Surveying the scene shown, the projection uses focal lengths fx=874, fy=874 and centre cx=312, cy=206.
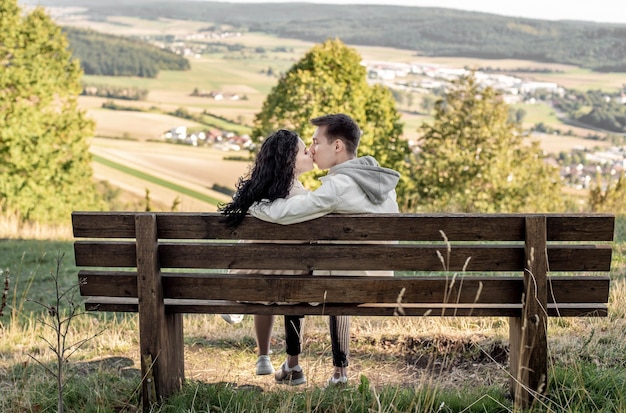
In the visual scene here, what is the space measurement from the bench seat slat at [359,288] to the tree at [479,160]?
24656 mm

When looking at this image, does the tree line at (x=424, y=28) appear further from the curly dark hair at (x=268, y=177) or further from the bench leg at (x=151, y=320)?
the bench leg at (x=151, y=320)

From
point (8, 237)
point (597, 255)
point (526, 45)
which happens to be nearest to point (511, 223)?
point (597, 255)

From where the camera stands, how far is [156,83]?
63.7m

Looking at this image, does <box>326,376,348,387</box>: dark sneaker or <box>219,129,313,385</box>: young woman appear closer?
<box>219,129,313,385</box>: young woman

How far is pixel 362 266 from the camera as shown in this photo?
14.4 ft

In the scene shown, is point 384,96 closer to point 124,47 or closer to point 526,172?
point 526,172

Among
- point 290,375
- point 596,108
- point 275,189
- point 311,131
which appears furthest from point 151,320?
point 596,108

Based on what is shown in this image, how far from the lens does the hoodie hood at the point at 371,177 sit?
15.6 ft

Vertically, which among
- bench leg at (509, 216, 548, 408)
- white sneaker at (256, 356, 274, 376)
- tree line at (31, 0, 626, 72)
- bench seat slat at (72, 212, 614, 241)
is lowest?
white sneaker at (256, 356, 274, 376)

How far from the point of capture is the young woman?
4.59m

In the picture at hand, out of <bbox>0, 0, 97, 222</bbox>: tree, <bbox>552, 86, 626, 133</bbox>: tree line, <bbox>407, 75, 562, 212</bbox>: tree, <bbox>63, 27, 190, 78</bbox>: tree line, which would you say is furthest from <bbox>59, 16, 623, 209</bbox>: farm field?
<bbox>0, 0, 97, 222</bbox>: tree

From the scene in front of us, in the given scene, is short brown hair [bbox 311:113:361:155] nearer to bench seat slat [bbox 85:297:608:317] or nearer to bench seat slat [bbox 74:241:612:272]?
bench seat slat [bbox 74:241:612:272]

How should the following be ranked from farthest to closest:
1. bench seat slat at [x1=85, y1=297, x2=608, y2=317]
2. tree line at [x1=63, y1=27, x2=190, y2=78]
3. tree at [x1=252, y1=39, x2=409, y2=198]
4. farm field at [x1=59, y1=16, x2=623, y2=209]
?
tree line at [x1=63, y1=27, x2=190, y2=78] → farm field at [x1=59, y1=16, x2=623, y2=209] → tree at [x1=252, y1=39, x2=409, y2=198] → bench seat slat at [x1=85, y1=297, x2=608, y2=317]

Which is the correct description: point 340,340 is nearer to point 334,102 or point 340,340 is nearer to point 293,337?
point 293,337
